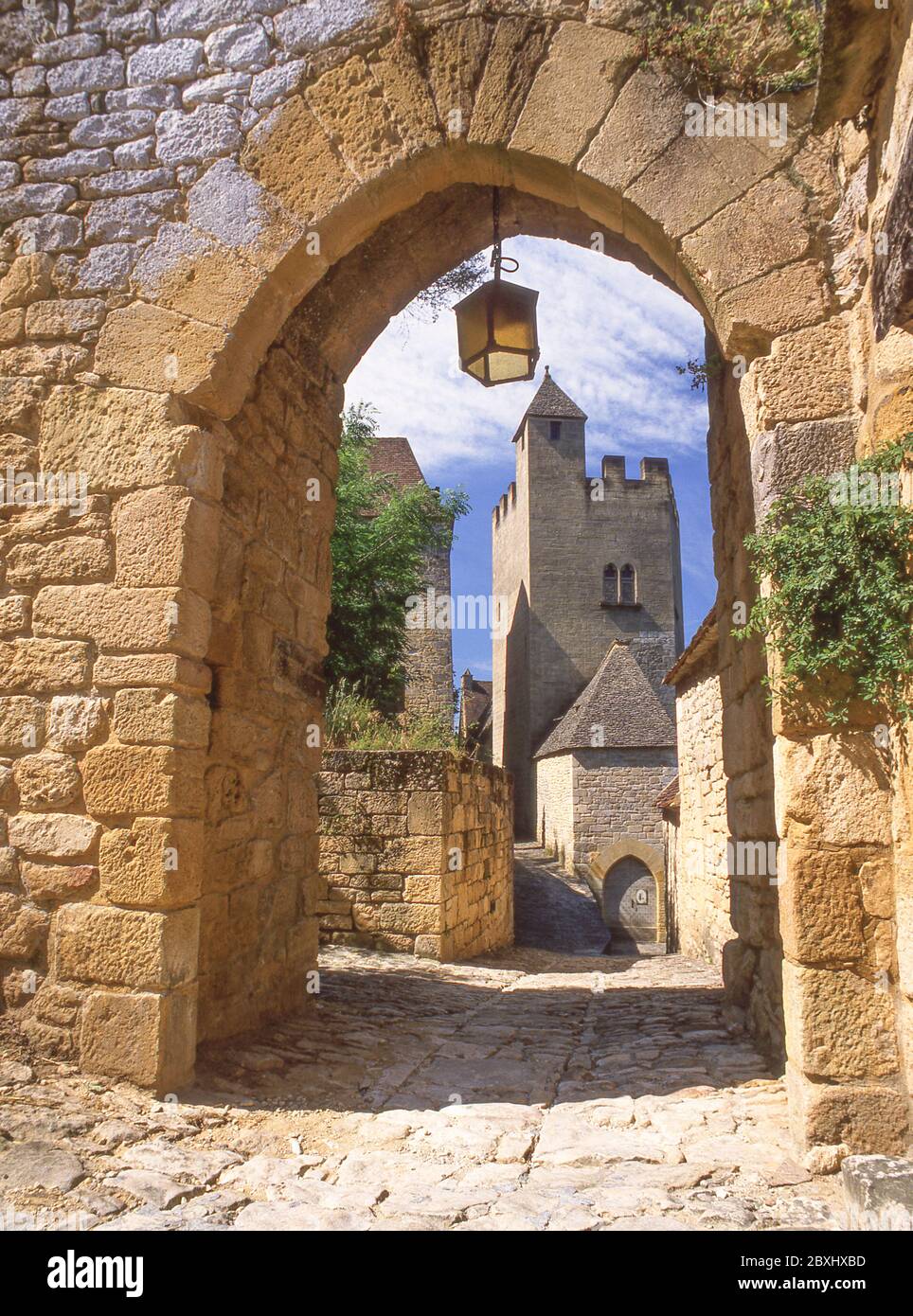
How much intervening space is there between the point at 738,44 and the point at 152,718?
2.98 meters

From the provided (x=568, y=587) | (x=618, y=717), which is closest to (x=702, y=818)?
(x=618, y=717)

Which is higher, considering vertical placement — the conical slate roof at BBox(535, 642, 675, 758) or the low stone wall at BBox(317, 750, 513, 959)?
the conical slate roof at BBox(535, 642, 675, 758)

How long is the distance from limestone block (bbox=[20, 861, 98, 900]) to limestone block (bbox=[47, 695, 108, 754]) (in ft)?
1.32

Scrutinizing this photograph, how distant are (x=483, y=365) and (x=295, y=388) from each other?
2.94ft

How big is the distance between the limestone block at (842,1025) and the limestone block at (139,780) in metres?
2.03

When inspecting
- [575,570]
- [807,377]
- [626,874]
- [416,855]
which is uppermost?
[575,570]

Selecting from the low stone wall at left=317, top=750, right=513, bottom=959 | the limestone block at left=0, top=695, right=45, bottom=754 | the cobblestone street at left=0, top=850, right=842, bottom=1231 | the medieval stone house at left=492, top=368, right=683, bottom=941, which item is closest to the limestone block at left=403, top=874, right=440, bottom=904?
the low stone wall at left=317, top=750, right=513, bottom=959

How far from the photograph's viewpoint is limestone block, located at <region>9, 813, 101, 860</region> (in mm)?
3287

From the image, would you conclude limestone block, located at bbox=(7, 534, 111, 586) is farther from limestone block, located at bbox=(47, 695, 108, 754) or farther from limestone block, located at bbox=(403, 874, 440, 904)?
limestone block, located at bbox=(403, 874, 440, 904)

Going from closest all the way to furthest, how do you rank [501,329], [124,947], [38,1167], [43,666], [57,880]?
[38,1167] → [124,947] → [57,880] → [43,666] → [501,329]

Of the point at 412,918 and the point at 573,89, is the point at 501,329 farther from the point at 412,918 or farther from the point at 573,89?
the point at 412,918

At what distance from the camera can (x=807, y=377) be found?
2.96 metres

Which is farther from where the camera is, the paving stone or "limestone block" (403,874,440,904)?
"limestone block" (403,874,440,904)

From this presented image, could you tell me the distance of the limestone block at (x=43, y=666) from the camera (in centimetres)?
337
